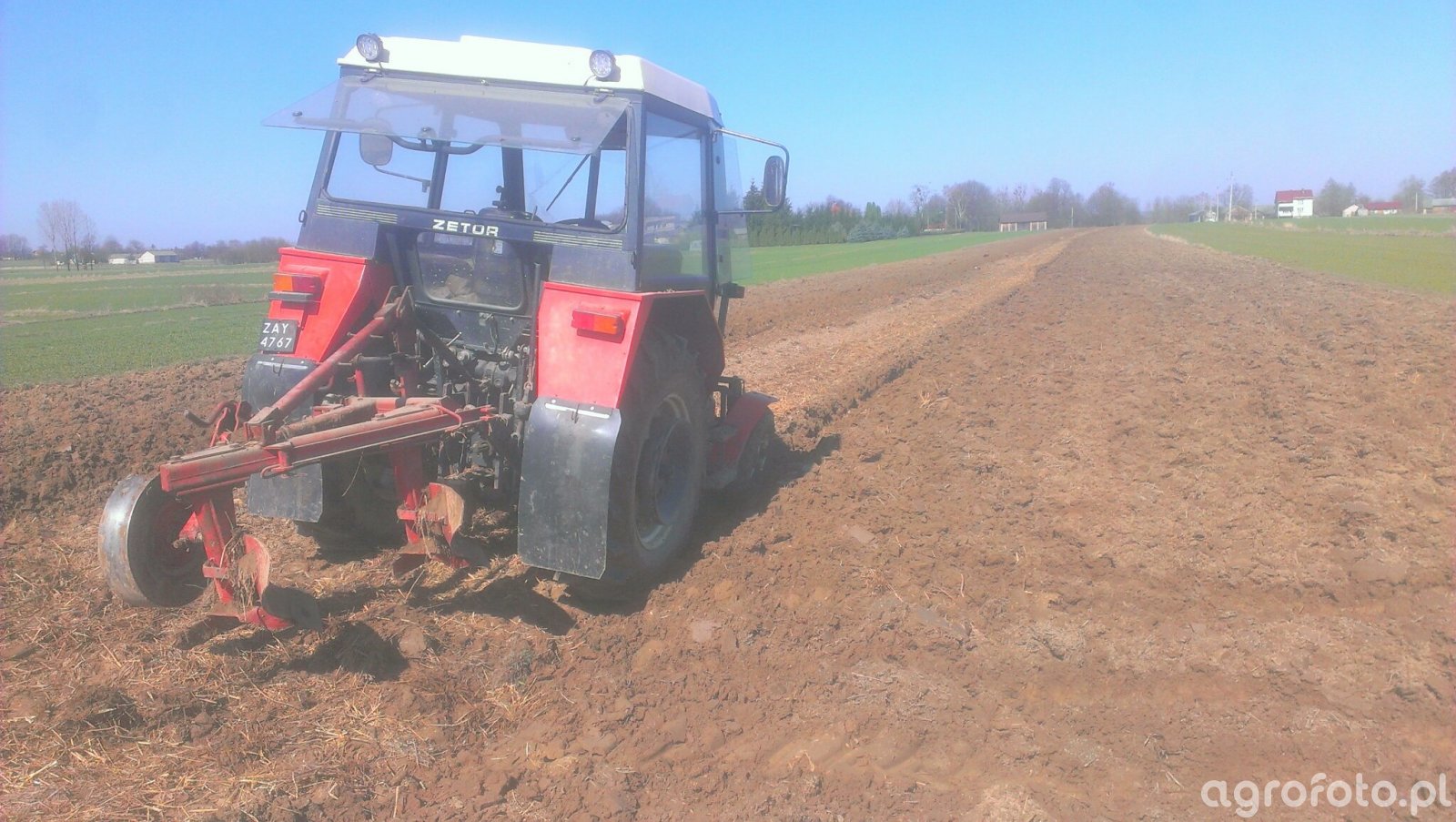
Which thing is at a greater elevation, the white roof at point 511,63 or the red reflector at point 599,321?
the white roof at point 511,63

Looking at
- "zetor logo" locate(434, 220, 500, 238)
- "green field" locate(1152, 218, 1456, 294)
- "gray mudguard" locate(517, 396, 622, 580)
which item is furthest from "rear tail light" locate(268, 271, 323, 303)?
"green field" locate(1152, 218, 1456, 294)

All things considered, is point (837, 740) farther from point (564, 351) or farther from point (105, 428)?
point (105, 428)

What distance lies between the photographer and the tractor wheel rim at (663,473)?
4.36 m

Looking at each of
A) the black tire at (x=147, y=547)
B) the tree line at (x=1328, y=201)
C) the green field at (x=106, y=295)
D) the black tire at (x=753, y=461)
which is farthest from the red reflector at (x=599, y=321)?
the tree line at (x=1328, y=201)

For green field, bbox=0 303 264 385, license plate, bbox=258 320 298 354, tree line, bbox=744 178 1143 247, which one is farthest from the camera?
tree line, bbox=744 178 1143 247

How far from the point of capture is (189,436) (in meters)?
7.34

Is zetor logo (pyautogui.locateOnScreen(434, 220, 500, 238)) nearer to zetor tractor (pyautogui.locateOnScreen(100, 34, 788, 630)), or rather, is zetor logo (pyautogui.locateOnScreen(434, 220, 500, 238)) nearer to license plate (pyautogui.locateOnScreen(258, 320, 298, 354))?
zetor tractor (pyautogui.locateOnScreen(100, 34, 788, 630))

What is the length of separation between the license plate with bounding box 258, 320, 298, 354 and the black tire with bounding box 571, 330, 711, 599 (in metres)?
1.55

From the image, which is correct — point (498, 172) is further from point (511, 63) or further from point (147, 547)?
point (147, 547)

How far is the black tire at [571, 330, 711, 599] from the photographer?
4.00m

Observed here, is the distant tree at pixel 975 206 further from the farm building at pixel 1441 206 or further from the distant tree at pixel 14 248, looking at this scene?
the distant tree at pixel 14 248

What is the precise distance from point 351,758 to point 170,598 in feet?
3.09

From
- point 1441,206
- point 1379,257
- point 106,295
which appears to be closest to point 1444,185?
point 1441,206

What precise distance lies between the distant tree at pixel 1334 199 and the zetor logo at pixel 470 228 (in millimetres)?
132963
